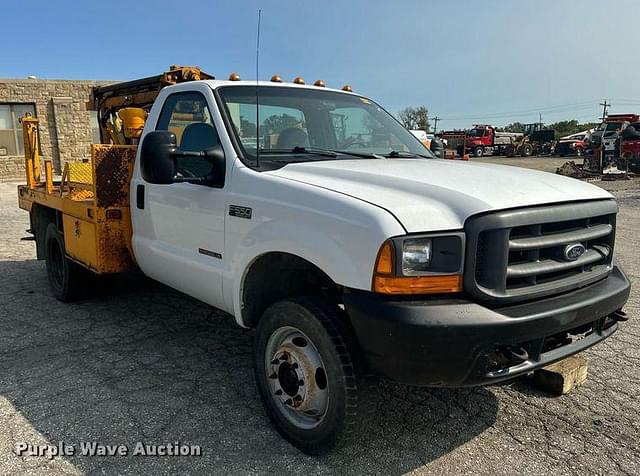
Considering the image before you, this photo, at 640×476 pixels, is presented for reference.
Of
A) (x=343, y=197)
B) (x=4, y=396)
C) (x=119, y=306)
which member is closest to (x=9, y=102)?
(x=119, y=306)

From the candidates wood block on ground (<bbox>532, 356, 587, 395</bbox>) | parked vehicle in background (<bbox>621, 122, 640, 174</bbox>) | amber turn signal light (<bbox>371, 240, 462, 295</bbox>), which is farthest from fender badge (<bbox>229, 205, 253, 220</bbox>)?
parked vehicle in background (<bbox>621, 122, 640, 174</bbox>)

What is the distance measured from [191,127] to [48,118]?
21.9 metres

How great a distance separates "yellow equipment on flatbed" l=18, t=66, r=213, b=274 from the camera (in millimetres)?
4273

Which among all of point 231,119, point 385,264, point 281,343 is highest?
point 231,119

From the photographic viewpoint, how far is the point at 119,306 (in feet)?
17.9

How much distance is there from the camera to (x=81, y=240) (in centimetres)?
466

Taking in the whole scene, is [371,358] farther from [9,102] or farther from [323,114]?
[9,102]

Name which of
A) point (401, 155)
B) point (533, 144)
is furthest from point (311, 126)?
point (533, 144)

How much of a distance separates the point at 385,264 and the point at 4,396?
2.75 meters

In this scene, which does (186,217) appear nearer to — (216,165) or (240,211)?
(216,165)

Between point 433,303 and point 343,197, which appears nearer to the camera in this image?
point 433,303

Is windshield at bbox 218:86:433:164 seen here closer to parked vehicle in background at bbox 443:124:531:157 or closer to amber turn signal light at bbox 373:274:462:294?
amber turn signal light at bbox 373:274:462:294

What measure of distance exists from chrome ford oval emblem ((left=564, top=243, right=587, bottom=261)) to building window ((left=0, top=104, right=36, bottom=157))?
78.0ft

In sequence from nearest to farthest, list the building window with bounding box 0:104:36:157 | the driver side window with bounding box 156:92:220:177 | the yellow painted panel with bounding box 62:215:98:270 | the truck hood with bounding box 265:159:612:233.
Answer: the truck hood with bounding box 265:159:612:233 → the driver side window with bounding box 156:92:220:177 → the yellow painted panel with bounding box 62:215:98:270 → the building window with bounding box 0:104:36:157
